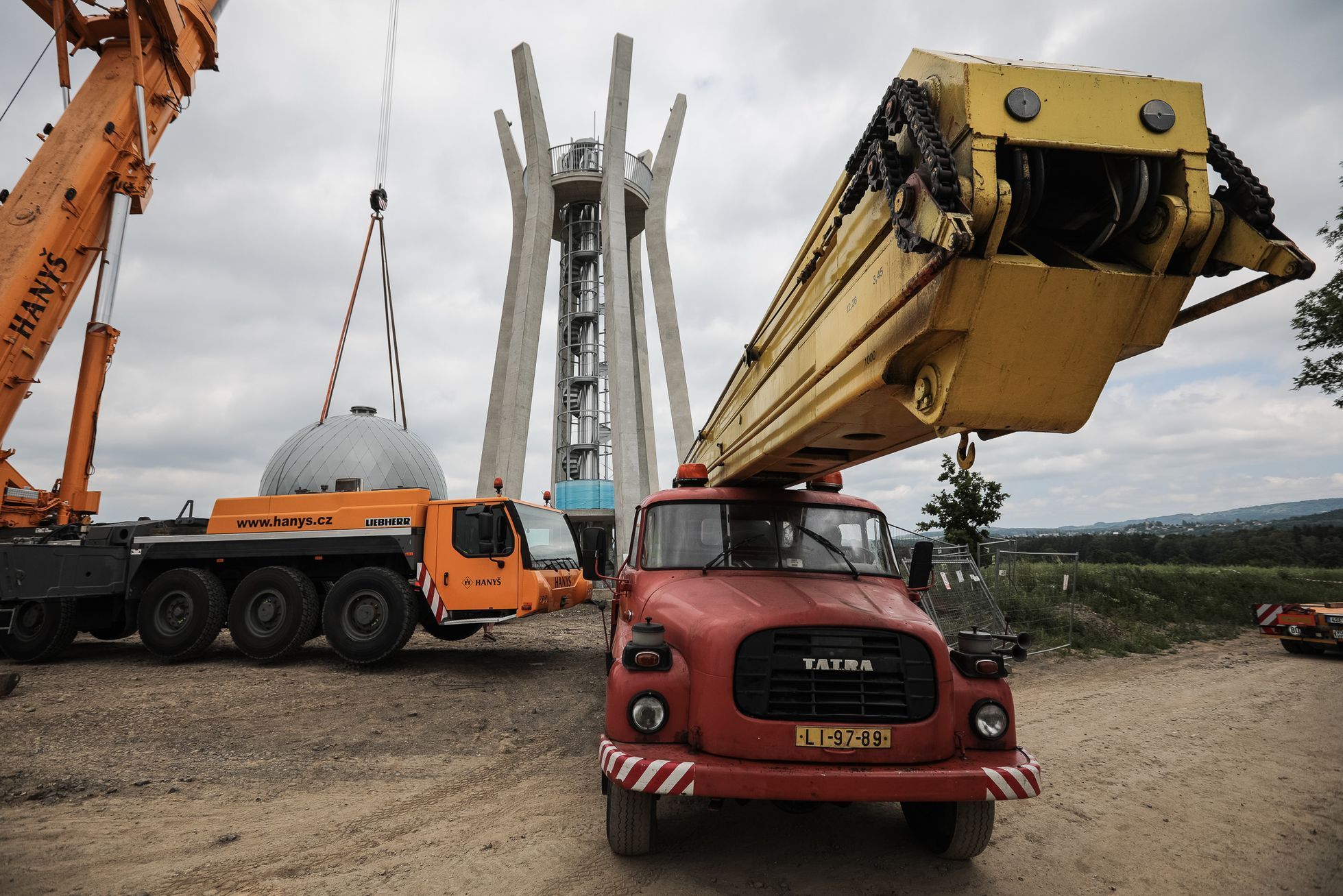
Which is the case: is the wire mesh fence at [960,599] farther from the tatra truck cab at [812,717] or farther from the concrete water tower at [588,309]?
the concrete water tower at [588,309]

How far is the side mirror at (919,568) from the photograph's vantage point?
4.94 metres

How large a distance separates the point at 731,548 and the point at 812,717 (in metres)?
1.61

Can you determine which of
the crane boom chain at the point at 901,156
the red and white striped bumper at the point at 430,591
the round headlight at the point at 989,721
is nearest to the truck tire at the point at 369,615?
the red and white striped bumper at the point at 430,591

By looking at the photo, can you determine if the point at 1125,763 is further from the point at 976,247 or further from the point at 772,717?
the point at 976,247

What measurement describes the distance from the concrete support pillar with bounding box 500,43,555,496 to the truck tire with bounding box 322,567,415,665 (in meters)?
15.7

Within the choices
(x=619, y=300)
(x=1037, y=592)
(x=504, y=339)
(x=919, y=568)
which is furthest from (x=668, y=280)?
(x=919, y=568)

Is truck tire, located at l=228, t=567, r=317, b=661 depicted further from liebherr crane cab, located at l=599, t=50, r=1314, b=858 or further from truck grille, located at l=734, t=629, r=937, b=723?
truck grille, located at l=734, t=629, r=937, b=723

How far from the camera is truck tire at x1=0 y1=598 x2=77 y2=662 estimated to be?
10195 mm

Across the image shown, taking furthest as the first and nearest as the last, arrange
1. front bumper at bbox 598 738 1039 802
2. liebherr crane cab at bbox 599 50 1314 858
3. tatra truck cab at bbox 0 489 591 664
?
1. tatra truck cab at bbox 0 489 591 664
2. front bumper at bbox 598 738 1039 802
3. liebherr crane cab at bbox 599 50 1314 858

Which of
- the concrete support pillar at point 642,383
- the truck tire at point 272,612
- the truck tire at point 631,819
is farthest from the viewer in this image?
the concrete support pillar at point 642,383

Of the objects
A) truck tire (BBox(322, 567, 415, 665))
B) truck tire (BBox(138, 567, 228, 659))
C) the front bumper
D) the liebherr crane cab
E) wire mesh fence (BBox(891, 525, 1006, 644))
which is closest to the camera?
the liebherr crane cab

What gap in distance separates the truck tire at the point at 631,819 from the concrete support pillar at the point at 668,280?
23218 millimetres

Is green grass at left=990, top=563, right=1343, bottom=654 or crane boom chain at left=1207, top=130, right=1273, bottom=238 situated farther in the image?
green grass at left=990, top=563, right=1343, bottom=654

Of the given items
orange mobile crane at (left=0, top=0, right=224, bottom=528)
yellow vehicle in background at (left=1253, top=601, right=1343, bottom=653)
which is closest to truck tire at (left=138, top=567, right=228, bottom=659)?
orange mobile crane at (left=0, top=0, right=224, bottom=528)
